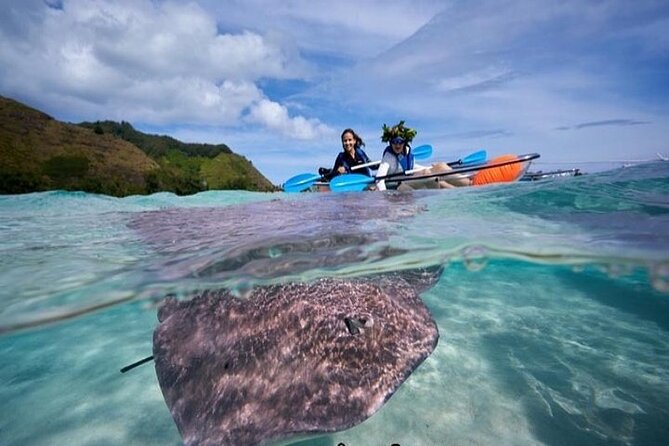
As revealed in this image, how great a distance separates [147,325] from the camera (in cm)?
828

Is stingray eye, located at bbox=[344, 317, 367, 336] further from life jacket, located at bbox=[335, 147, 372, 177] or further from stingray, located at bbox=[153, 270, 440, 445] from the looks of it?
life jacket, located at bbox=[335, 147, 372, 177]

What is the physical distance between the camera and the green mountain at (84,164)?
1991 inches

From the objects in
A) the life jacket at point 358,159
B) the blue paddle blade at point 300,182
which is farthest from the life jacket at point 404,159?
the blue paddle blade at point 300,182

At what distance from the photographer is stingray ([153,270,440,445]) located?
301cm

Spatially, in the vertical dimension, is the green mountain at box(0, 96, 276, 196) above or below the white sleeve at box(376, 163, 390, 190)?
above

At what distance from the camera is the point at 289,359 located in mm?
3533

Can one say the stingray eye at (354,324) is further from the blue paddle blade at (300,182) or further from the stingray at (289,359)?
the blue paddle blade at (300,182)

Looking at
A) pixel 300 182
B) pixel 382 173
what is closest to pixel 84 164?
pixel 300 182

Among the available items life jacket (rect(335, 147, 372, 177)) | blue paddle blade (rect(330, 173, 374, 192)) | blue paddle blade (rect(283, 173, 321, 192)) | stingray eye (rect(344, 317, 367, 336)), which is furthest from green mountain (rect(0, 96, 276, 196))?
A: stingray eye (rect(344, 317, 367, 336))

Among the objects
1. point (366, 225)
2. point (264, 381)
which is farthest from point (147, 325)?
point (264, 381)

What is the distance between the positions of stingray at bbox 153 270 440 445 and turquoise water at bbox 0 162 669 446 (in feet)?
3.58

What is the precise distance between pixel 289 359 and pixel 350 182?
12.0m

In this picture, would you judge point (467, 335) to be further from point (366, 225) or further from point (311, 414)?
point (311, 414)

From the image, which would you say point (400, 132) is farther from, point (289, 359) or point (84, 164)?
point (84, 164)
